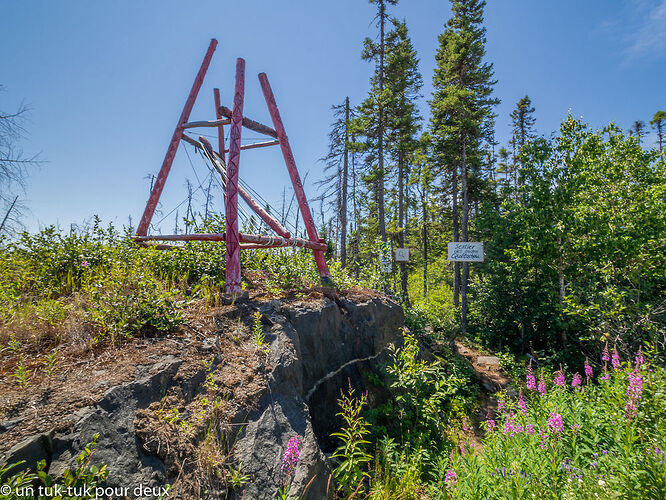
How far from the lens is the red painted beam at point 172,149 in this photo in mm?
4859

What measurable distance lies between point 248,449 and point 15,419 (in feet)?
4.86

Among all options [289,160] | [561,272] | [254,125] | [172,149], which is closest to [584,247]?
[561,272]

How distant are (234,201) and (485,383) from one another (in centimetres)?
848

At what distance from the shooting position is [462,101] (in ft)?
38.8

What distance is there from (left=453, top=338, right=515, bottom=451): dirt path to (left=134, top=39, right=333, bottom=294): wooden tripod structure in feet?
15.3

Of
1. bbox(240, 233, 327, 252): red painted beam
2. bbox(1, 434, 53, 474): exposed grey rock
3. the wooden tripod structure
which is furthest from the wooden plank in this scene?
bbox(1, 434, 53, 474): exposed grey rock

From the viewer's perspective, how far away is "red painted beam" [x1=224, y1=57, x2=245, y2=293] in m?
3.80

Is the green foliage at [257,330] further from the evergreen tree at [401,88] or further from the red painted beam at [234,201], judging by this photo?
the evergreen tree at [401,88]

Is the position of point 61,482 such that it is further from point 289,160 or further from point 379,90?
point 379,90

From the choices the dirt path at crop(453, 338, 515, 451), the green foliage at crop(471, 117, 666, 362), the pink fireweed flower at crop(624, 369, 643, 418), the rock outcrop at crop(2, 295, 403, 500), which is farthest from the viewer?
the green foliage at crop(471, 117, 666, 362)

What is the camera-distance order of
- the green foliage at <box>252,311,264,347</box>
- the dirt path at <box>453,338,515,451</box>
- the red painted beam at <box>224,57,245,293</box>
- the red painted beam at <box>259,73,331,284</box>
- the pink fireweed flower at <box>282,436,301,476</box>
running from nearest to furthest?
the pink fireweed flower at <box>282,436,301,476</box>
the green foliage at <box>252,311,264,347</box>
the red painted beam at <box>224,57,245,293</box>
the red painted beam at <box>259,73,331,284</box>
the dirt path at <box>453,338,515,451</box>

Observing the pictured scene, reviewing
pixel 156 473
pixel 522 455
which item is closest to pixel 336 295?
pixel 522 455

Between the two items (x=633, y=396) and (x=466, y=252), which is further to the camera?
(x=466, y=252)

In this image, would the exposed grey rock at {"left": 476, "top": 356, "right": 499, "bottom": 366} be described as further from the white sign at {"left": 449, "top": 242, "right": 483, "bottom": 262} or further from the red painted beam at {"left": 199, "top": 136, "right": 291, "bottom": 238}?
the red painted beam at {"left": 199, "top": 136, "right": 291, "bottom": 238}
